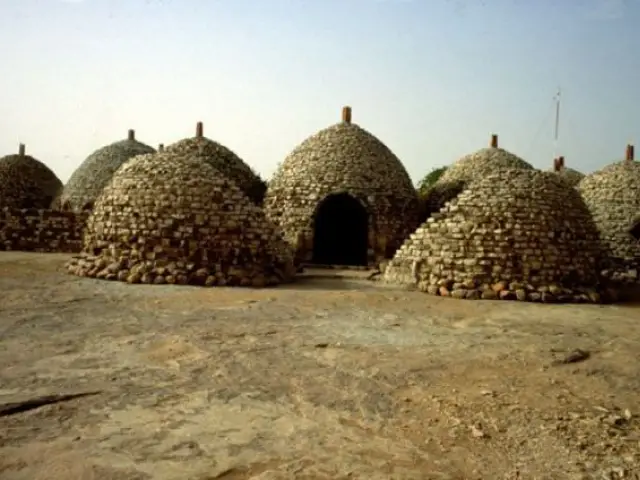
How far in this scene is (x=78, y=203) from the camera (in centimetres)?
2119

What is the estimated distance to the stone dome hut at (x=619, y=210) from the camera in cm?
1545

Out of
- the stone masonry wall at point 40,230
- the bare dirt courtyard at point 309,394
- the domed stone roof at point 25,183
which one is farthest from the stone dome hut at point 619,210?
the domed stone roof at point 25,183

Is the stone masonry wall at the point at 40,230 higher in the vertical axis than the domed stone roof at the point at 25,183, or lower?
lower

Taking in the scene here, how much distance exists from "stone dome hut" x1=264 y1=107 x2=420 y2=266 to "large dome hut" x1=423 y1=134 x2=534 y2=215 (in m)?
1.44

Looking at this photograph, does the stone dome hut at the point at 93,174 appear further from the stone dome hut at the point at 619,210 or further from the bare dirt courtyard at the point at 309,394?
the stone dome hut at the point at 619,210

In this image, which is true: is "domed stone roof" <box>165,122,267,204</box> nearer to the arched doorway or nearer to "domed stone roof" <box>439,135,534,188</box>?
the arched doorway

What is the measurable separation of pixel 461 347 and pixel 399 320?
4.63 feet

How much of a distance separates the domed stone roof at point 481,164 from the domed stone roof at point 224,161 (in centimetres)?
658

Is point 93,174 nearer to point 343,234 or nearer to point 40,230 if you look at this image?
point 40,230

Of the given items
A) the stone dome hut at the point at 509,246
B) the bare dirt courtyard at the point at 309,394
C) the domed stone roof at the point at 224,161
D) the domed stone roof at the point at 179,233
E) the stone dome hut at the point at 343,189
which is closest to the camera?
the bare dirt courtyard at the point at 309,394

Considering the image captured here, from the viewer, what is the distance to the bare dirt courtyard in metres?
2.58

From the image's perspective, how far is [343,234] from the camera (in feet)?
57.6

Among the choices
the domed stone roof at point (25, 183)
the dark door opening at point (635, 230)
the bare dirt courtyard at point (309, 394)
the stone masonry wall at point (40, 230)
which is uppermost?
the domed stone roof at point (25, 183)

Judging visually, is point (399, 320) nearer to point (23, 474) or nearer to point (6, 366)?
point (6, 366)
